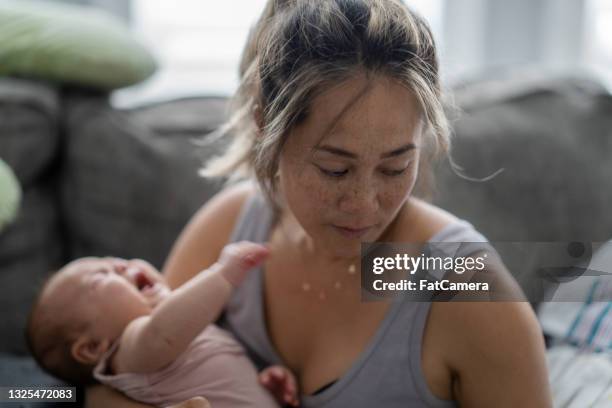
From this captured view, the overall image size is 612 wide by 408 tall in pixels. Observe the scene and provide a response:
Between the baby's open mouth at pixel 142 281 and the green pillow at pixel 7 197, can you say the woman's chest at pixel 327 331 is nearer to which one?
the baby's open mouth at pixel 142 281

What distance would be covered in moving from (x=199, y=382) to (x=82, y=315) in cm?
19

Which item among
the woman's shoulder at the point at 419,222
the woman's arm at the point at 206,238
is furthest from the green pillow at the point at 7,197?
the woman's shoulder at the point at 419,222

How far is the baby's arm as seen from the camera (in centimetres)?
90

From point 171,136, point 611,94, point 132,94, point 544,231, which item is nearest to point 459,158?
point 544,231

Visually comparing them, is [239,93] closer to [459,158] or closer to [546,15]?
[459,158]

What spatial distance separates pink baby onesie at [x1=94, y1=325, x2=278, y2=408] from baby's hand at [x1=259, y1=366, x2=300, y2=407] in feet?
0.03

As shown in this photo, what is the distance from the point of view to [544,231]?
1.42 meters

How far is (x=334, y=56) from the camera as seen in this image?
30.8 inches

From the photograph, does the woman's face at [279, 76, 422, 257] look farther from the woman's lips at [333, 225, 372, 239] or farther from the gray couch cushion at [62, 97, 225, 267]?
the gray couch cushion at [62, 97, 225, 267]

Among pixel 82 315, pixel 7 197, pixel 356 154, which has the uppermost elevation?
pixel 356 154

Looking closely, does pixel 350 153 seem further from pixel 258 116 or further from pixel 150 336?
pixel 150 336

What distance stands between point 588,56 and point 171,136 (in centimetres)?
129

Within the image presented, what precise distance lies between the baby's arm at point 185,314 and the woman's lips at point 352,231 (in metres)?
0.12

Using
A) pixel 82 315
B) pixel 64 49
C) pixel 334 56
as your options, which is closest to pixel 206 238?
pixel 82 315
